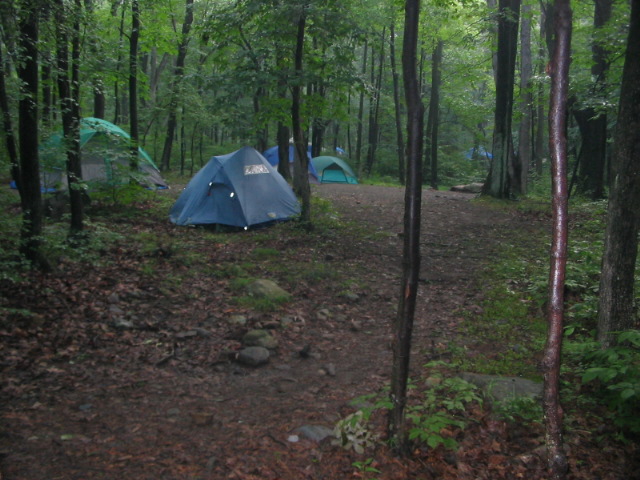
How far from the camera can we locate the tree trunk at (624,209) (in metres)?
4.02

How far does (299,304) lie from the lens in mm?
6863

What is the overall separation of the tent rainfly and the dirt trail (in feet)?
14.9

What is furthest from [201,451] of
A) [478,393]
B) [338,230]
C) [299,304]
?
[338,230]

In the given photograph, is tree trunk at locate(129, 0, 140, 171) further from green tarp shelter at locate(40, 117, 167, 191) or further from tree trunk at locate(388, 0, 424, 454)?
tree trunk at locate(388, 0, 424, 454)

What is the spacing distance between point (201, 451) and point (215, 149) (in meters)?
27.5

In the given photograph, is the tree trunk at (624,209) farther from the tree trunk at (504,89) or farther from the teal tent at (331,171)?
the teal tent at (331,171)

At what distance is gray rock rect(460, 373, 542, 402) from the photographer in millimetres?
3914

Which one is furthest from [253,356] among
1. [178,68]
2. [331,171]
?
[331,171]

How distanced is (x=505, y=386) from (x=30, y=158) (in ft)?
21.3

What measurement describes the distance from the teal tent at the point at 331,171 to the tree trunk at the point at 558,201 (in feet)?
72.5

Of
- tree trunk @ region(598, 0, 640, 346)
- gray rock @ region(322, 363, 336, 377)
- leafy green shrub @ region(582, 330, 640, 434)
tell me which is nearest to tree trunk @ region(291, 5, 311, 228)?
gray rock @ region(322, 363, 336, 377)

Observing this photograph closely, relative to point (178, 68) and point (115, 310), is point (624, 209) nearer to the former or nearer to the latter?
point (115, 310)

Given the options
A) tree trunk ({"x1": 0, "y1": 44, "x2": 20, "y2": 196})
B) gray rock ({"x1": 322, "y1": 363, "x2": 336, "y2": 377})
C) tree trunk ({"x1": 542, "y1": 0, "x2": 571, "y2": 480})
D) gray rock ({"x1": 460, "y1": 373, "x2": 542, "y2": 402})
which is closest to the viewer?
tree trunk ({"x1": 542, "y1": 0, "x2": 571, "y2": 480})

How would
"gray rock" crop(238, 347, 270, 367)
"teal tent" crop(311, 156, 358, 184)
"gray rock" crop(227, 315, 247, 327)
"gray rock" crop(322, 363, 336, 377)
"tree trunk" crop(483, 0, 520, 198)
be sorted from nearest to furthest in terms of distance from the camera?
"gray rock" crop(322, 363, 336, 377) → "gray rock" crop(238, 347, 270, 367) → "gray rock" crop(227, 315, 247, 327) → "tree trunk" crop(483, 0, 520, 198) → "teal tent" crop(311, 156, 358, 184)
